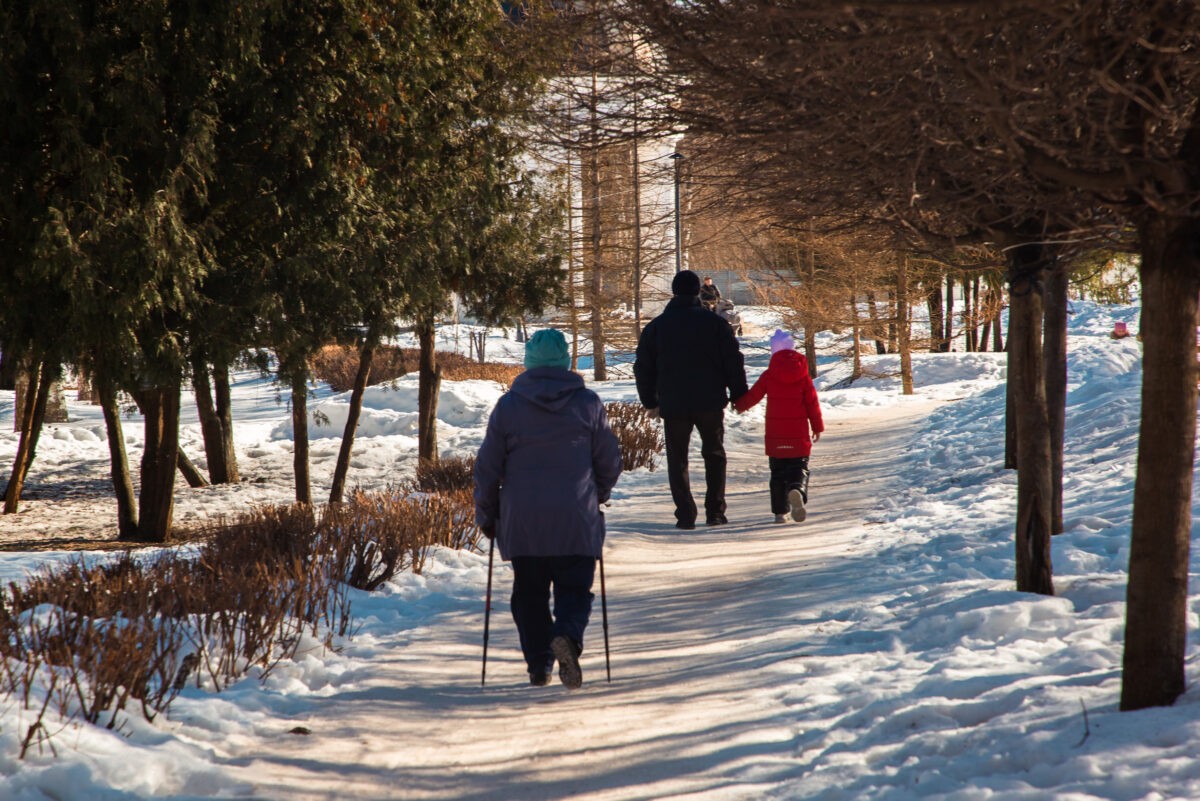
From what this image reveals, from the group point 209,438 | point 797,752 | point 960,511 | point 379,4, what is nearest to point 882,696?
point 797,752

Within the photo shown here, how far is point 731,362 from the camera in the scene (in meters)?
9.25

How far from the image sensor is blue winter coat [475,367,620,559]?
16.5 feet

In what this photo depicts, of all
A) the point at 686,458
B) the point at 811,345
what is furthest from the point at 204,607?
the point at 811,345

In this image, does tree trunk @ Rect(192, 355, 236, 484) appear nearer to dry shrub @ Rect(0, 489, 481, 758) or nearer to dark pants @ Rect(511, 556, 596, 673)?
dry shrub @ Rect(0, 489, 481, 758)

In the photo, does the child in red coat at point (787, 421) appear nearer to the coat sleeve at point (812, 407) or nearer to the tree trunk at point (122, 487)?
the coat sleeve at point (812, 407)

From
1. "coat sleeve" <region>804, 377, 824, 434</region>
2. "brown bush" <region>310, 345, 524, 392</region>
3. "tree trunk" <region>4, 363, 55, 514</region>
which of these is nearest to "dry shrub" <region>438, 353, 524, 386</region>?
"brown bush" <region>310, 345, 524, 392</region>

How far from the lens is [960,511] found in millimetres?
8812

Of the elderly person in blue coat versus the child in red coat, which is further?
the child in red coat

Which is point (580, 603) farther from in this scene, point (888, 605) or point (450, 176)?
point (450, 176)

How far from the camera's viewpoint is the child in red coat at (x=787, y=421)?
9.21 m

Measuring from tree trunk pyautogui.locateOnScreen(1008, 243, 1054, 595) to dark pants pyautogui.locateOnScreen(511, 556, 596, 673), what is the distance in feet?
7.86

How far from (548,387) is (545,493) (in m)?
0.51

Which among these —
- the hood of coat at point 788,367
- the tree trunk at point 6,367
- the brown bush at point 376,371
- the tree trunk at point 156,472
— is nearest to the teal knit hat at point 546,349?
the hood of coat at point 788,367

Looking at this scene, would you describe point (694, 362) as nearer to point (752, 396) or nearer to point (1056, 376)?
point (752, 396)
